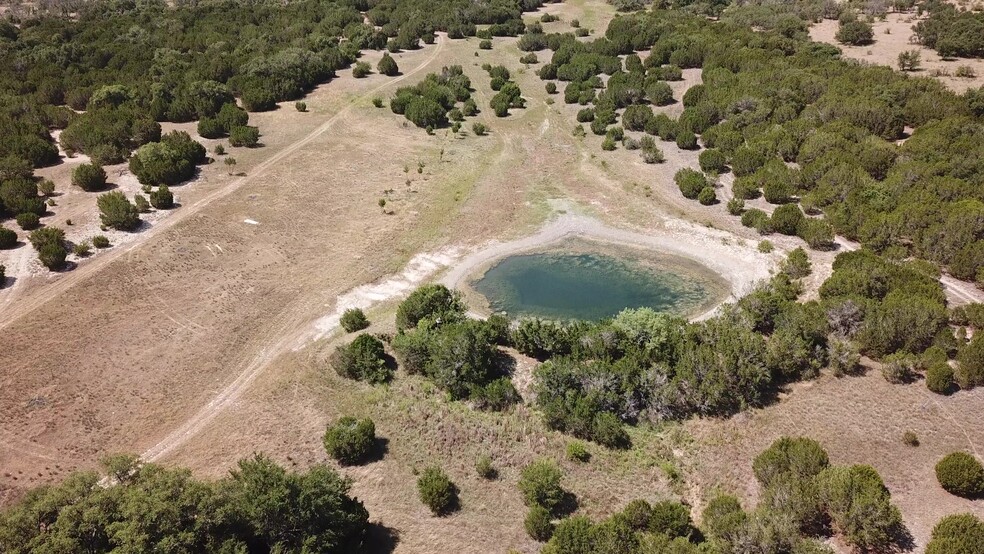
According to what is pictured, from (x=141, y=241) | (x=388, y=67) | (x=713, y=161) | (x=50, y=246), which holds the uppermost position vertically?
(x=388, y=67)

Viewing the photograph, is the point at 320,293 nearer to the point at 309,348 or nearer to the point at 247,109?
the point at 309,348

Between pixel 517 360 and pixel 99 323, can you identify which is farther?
pixel 99 323

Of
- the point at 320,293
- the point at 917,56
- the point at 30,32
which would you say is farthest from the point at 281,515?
the point at 30,32

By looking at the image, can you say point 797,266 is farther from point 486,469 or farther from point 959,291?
point 486,469

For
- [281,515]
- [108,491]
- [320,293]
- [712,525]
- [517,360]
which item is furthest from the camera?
[320,293]

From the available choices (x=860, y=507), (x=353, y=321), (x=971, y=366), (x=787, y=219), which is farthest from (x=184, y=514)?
(x=787, y=219)
